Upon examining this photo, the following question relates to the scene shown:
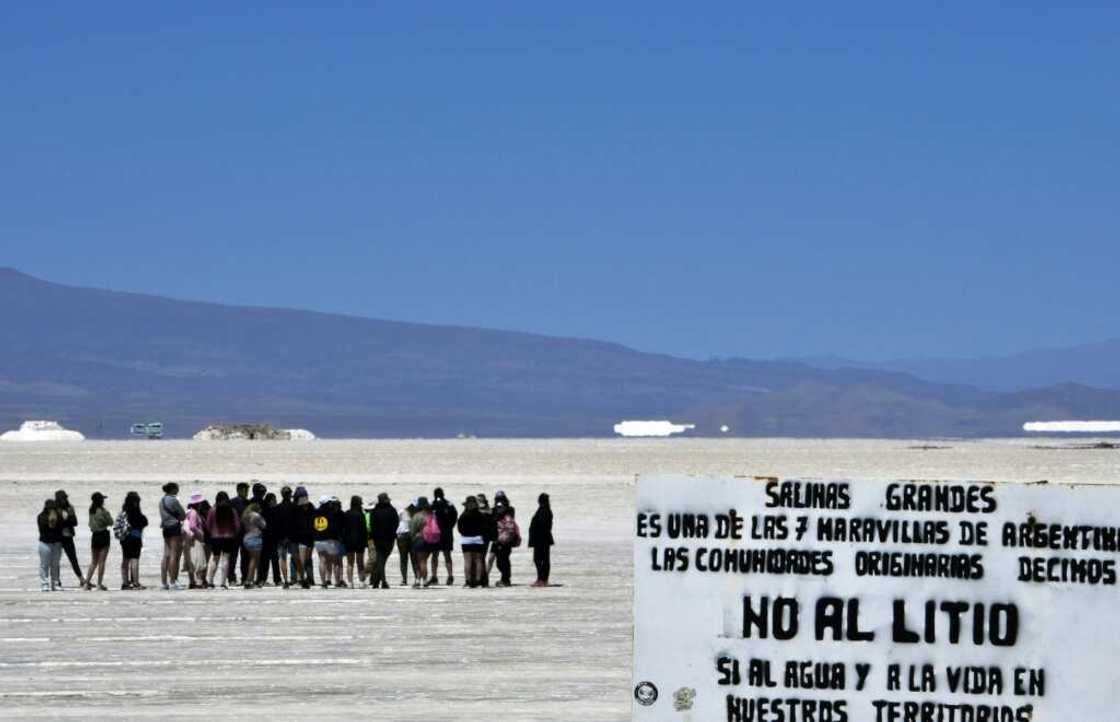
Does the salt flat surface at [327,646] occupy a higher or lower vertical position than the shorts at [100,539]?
lower

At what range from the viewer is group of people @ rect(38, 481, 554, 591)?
88.4 ft

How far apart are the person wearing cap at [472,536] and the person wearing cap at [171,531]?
339 centimetres

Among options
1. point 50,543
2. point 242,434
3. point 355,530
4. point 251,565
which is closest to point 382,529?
point 355,530

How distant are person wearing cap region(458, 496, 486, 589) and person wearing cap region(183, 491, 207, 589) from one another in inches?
123

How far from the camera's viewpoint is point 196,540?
2717 cm

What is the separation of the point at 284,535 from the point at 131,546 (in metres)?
1.85

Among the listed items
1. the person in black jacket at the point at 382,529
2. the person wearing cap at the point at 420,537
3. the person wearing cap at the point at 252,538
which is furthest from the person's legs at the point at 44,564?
the person wearing cap at the point at 420,537

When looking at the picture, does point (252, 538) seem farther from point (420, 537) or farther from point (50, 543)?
point (50, 543)

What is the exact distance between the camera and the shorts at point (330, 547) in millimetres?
27344

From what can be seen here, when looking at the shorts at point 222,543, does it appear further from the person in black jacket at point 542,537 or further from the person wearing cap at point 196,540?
the person in black jacket at point 542,537

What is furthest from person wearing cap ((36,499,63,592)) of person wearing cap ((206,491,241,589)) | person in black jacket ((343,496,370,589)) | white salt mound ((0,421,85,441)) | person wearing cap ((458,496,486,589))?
white salt mound ((0,421,85,441))

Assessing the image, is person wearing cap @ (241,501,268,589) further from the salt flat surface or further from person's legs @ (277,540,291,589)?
the salt flat surface

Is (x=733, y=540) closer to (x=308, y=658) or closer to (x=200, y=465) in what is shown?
A: (x=308, y=658)

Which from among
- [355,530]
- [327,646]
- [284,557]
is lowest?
[327,646]
